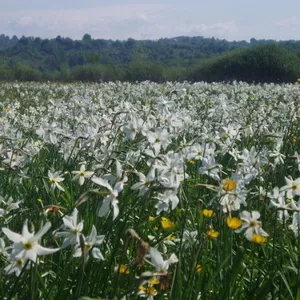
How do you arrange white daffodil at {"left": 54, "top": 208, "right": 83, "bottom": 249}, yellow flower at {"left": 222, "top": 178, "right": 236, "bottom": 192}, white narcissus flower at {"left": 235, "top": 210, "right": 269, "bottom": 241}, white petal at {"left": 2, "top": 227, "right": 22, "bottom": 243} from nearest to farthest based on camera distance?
white petal at {"left": 2, "top": 227, "right": 22, "bottom": 243}, white daffodil at {"left": 54, "top": 208, "right": 83, "bottom": 249}, white narcissus flower at {"left": 235, "top": 210, "right": 269, "bottom": 241}, yellow flower at {"left": 222, "top": 178, "right": 236, "bottom": 192}

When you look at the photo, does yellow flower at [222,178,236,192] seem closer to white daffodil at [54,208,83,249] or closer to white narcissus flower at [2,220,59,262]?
white daffodil at [54,208,83,249]

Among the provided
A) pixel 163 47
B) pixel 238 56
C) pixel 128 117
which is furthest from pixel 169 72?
pixel 163 47

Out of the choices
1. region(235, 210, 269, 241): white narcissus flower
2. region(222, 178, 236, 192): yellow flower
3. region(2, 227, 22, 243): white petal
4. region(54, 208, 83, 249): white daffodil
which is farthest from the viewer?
region(222, 178, 236, 192): yellow flower

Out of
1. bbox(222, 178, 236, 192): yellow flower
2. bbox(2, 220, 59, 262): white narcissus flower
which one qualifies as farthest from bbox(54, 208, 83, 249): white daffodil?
bbox(222, 178, 236, 192): yellow flower

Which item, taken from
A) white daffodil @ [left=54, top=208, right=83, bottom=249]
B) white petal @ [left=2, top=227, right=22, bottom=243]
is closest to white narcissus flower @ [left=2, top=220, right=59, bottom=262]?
white petal @ [left=2, top=227, right=22, bottom=243]

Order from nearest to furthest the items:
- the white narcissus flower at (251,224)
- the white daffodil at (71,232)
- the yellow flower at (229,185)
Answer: the white daffodil at (71,232) → the white narcissus flower at (251,224) → the yellow flower at (229,185)

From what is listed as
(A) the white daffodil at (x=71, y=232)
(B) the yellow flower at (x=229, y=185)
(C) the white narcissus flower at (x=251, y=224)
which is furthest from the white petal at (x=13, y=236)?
(B) the yellow flower at (x=229, y=185)

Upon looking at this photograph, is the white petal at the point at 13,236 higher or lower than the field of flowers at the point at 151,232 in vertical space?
higher

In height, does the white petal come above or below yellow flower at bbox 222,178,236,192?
above

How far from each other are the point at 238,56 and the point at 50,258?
37.3 metres

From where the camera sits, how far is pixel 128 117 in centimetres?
439

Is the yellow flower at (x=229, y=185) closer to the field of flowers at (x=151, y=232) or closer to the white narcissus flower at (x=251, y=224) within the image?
the field of flowers at (x=151, y=232)

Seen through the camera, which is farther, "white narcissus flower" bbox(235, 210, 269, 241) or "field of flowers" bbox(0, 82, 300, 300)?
"white narcissus flower" bbox(235, 210, 269, 241)

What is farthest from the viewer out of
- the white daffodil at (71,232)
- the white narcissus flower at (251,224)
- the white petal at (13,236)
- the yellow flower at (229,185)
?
the yellow flower at (229,185)
